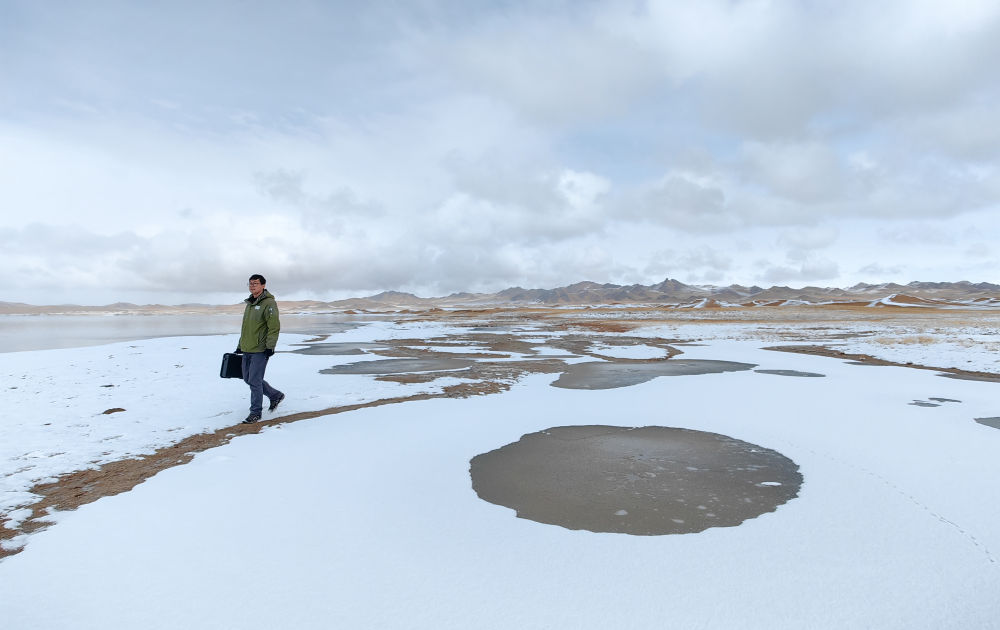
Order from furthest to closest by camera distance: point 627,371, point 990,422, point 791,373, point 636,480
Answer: point 627,371, point 791,373, point 990,422, point 636,480

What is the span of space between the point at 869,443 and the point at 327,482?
6.81m

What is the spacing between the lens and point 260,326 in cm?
778

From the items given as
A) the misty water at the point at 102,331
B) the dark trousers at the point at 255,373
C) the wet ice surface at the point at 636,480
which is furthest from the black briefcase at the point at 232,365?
the misty water at the point at 102,331

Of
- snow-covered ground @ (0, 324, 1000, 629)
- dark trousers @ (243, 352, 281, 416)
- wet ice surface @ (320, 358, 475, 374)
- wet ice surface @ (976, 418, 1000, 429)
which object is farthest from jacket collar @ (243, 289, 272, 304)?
wet ice surface @ (976, 418, 1000, 429)

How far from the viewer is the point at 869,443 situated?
641 cm

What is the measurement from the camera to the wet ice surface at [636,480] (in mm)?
4266

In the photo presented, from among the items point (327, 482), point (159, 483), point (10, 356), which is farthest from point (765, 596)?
point (10, 356)

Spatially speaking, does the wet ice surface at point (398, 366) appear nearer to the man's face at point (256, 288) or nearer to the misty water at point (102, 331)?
the man's face at point (256, 288)

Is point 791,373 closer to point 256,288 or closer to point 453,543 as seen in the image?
point 453,543

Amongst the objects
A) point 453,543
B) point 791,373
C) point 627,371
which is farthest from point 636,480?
point 791,373

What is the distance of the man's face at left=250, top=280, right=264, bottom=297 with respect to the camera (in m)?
7.87

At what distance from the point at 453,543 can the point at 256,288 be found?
5.96 m

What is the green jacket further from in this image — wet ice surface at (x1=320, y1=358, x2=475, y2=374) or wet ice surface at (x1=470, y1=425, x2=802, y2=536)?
wet ice surface at (x1=320, y1=358, x2=475, y2=374)

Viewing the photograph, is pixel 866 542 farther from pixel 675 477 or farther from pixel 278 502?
pixel 278 502
